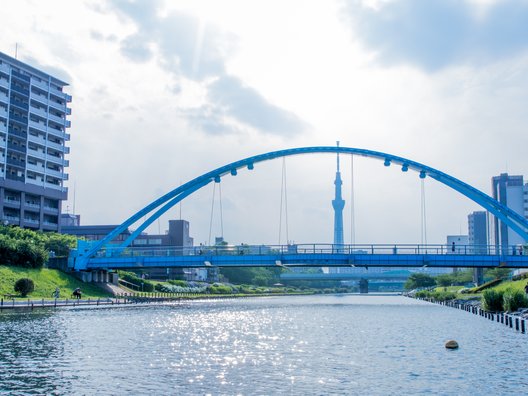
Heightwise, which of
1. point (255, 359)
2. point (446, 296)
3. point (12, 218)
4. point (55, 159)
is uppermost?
point (55, 159)

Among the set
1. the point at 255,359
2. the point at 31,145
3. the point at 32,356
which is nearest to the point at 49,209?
the point at 31,145

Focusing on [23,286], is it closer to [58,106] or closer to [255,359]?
[255,359]

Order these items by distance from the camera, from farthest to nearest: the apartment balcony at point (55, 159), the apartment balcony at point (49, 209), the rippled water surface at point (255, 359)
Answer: the apartment balcony at point (55, 159) < the apartment balcony at point (49, 209) < the rippled water surface at point (255, 359)

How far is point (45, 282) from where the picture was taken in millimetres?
91062

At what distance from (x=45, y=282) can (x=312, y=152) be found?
41.8m

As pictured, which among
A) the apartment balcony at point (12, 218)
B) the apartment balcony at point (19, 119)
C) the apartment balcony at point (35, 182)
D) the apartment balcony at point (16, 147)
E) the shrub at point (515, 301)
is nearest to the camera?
the shrub at point (515, 301)

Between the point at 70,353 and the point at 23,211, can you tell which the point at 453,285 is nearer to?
the point at 23,211

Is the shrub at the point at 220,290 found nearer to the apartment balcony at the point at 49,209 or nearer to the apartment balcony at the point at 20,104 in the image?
the apartment balcony at the point at 49,209

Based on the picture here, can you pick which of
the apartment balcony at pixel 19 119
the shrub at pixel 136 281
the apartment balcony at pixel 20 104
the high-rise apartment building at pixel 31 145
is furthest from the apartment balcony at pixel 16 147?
the shrub at pixel 136 281

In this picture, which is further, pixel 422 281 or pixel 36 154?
pixel 422 281

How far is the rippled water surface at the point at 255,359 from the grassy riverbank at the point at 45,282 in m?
29.7

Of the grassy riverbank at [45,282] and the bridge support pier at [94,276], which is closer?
the grassy riverbank at [45,282]

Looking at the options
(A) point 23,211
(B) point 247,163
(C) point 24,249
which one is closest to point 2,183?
(A) point 23,211

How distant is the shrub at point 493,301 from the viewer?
66.4m
